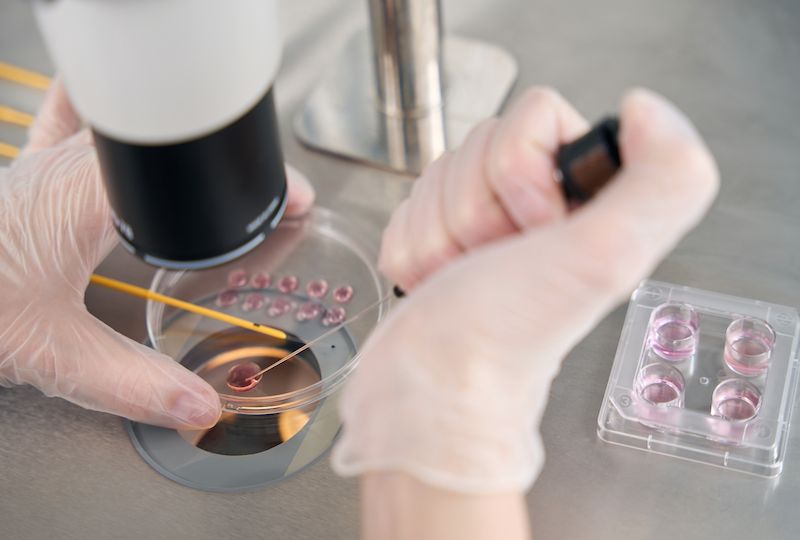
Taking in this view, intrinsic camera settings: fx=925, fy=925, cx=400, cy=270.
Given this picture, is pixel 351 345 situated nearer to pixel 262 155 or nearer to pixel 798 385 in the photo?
pixel 262 155

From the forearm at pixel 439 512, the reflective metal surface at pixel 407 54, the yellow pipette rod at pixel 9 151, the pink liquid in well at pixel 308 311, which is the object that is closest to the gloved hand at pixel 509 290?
the forearm at pixel 439 512

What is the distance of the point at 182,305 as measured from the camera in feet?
3.60

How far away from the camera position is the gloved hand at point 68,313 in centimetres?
97

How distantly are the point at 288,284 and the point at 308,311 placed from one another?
6cm

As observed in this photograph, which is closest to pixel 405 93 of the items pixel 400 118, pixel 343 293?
pixel 400 118

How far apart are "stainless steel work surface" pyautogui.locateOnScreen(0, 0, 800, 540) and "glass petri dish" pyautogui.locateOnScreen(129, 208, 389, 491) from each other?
28 millimetres

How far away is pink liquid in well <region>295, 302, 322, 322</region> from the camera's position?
1.09 metres

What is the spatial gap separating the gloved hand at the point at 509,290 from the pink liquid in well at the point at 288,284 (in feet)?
1.24

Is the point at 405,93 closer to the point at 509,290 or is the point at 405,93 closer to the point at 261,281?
the point at 261,281

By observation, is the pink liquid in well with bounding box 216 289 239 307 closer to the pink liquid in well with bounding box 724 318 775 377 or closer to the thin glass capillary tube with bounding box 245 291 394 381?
the thin glass capillary tube with bounding box 245 291 394 381

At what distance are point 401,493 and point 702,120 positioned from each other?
2.54 feet

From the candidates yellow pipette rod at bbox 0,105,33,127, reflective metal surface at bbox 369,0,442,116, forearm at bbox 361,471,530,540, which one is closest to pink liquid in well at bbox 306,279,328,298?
reflective metal surface at bbox 369,0,442,116

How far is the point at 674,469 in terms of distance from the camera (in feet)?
3.08

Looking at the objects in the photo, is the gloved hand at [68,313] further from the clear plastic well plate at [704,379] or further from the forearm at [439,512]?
Result: the clear plastic well plate at [704,379]
